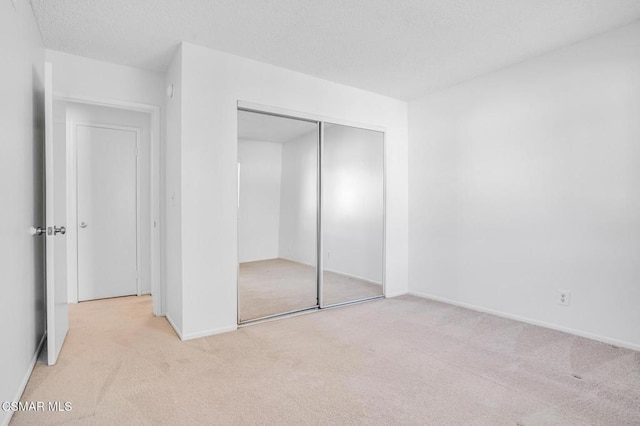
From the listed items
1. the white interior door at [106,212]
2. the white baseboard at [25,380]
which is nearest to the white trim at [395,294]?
the white interior door at [106,212]

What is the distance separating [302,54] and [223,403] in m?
2.82

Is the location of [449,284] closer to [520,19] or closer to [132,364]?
[520,19]

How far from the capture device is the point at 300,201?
3.74 meters

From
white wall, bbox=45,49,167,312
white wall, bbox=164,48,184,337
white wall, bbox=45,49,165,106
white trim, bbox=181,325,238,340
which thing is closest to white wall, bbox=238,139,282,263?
white wall, bbox=164,48,184,337

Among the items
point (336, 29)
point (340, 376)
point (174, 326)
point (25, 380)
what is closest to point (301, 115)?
Result: point (336, 29)

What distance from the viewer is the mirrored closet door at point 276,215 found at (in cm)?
332

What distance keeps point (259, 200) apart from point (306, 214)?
579 mm

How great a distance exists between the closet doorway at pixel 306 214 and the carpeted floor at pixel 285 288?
10mm

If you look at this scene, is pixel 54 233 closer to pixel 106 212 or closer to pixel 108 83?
pixel 108 83

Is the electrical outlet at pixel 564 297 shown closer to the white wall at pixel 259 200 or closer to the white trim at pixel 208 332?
the white wall at pixel 259 200

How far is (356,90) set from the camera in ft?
13.2

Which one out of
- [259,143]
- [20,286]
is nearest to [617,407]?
[259,143]

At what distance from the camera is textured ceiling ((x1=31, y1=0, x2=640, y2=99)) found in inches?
95.6

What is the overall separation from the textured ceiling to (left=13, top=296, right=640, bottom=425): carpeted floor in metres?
2.49
